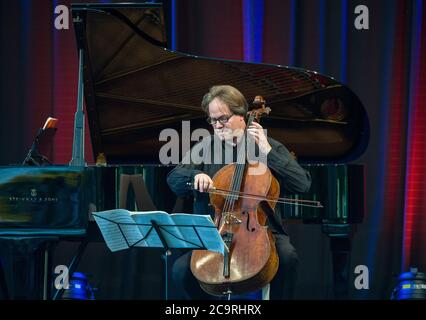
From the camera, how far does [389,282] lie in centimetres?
475

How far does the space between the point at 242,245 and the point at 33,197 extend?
94 cm

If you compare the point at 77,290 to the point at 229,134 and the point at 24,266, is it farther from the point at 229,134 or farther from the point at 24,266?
the point at 229,134

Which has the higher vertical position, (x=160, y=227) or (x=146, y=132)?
(x=146, y=132)

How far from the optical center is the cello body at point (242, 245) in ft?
10.3

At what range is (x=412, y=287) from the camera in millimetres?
3961

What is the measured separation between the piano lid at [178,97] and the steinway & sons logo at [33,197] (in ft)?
2.13

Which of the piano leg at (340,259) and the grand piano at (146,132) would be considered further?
the piano leg at (340,259)

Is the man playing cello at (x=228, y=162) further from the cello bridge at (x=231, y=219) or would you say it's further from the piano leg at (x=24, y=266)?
the piano leg at (x=24, y=266)

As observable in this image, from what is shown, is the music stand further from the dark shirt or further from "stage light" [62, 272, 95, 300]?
"stage light" [62, 272, 95, 300]

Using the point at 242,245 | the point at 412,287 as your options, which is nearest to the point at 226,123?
the point at 242,245

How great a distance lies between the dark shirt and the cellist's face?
0.06 metres

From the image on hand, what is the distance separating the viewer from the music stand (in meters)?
2.98

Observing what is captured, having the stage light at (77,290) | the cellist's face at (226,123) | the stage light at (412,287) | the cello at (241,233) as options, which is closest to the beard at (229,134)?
the cellist's face at (226,123)

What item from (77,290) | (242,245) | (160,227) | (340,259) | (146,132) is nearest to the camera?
(160,227)
